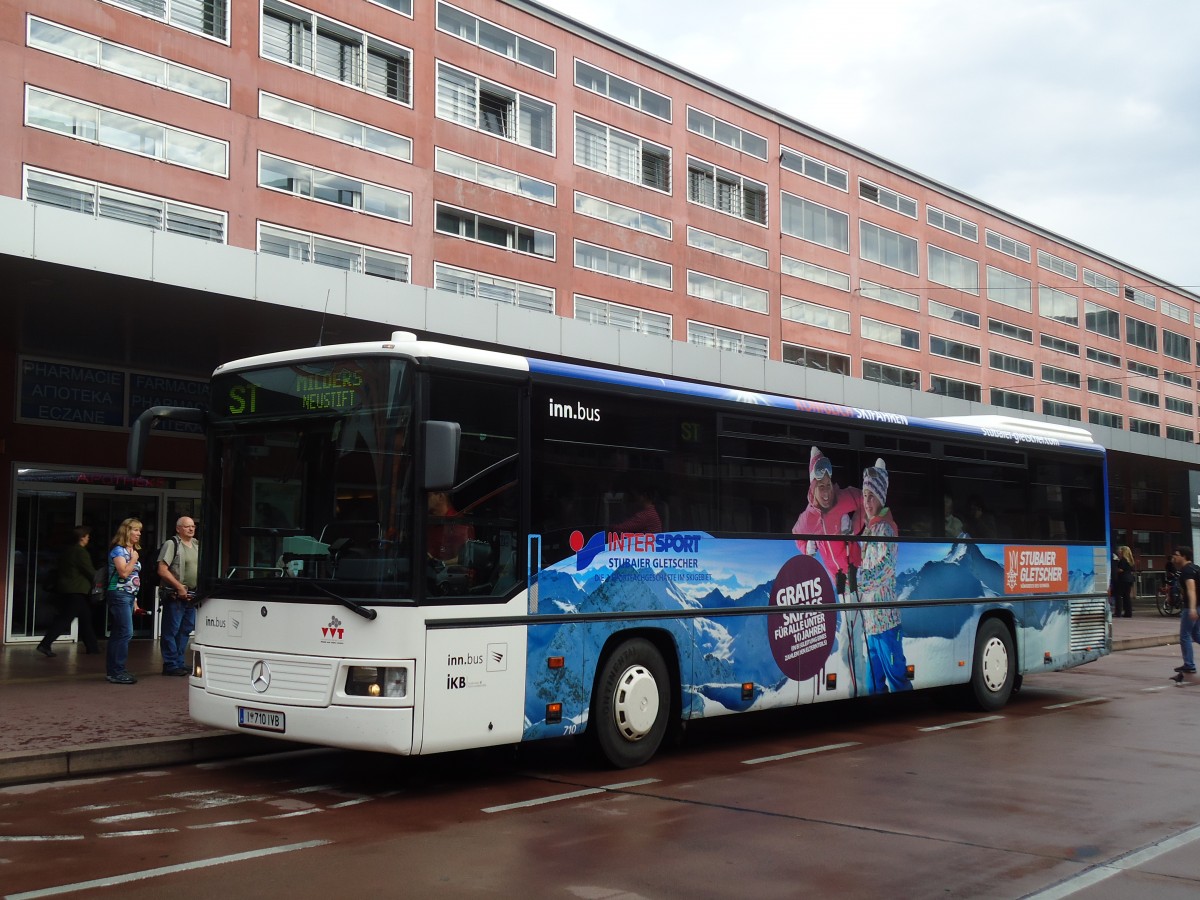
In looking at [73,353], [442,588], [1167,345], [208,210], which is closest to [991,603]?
[442,588]

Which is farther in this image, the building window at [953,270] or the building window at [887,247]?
the building window at [953,270]

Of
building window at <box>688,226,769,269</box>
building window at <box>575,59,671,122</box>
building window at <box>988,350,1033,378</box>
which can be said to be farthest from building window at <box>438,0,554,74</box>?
building window at <box>988,350,1033,378</box>

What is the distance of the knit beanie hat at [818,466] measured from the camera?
11531 mm

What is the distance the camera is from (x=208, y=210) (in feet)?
83.5

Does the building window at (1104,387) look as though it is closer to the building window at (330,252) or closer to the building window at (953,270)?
the building window at (953,270)

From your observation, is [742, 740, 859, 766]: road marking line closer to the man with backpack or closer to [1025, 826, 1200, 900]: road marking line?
[1025, 826, 1200, 900]: road marking line

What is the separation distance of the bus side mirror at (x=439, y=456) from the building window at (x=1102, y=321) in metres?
60.7


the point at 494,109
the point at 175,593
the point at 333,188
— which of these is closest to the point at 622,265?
the point at 494,109

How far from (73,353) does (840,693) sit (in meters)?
13.5

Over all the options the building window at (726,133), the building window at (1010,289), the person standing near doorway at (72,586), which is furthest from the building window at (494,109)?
the building window at (1010,289)

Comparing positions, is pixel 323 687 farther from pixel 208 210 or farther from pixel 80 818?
pixel 208 210

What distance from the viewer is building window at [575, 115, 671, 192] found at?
3503 cm

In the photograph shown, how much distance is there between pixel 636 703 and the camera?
9.66m

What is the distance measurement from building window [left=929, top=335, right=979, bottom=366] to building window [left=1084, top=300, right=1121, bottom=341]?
12438mm
